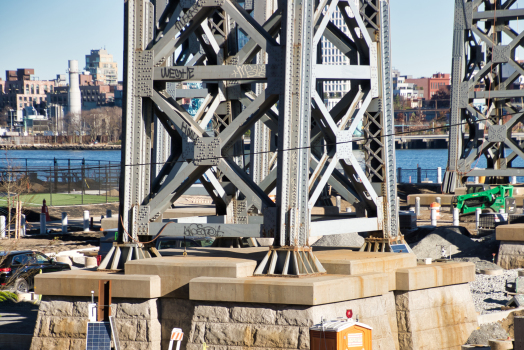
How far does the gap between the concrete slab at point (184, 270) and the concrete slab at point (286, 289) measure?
0.30 m

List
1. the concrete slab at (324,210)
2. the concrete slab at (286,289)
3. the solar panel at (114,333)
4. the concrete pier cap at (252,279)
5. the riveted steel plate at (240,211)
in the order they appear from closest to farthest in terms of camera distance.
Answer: the concrete slab at (286,289) < the concrete pier cap at (252,279) < the solar panel at (114,333) < the riveted steel plate at (240,211) < the concrete slab at (324,210)

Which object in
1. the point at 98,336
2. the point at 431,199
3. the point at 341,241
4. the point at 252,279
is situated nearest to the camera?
the point at 252,279

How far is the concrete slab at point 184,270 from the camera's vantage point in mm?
11962

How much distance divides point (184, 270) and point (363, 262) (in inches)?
118

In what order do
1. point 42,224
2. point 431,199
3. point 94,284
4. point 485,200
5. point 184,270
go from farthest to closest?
1. point 431,199
2. point 485,200
3. point 42,224
4. point 94,284
5. point 184,270

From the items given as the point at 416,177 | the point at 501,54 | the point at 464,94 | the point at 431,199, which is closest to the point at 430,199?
the point at 431,199

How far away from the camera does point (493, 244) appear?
26.1 m

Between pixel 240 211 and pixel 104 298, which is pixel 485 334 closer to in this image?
pixel 240 211

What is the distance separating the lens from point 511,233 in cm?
2302

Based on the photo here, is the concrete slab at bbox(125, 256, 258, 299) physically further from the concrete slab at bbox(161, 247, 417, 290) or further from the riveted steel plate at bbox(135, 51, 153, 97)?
the riveted steel plate at bbox(135, 51, 153, 97)

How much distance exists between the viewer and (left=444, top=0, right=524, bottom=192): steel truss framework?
132ft

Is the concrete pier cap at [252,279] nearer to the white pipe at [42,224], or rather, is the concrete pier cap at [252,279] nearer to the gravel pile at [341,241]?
the gravel pile at [341,241]

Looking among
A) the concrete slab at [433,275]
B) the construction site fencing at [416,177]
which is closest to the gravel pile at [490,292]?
the concrete slab at [433,275]

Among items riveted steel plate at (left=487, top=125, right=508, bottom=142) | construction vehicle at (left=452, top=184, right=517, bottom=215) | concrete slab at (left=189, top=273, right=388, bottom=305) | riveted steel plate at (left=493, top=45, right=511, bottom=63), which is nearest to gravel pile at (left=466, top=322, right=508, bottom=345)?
concrete slab at (left=189, top=273, right=388, bottom=305)
